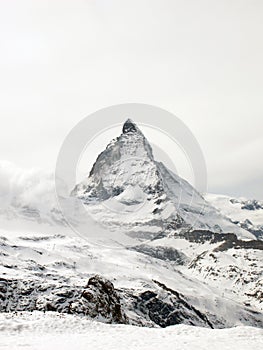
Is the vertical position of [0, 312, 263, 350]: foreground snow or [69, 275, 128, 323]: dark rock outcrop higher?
[0, 312, 263, 350]: foreground snow

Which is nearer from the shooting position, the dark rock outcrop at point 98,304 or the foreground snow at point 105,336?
the foreground snow at point 105,336

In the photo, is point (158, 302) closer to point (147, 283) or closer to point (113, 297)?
point (147, 283)

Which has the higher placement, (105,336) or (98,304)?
(105,336)

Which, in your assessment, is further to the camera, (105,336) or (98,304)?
(98,304)

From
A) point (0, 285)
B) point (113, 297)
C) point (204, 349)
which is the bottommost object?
point (0, 285)

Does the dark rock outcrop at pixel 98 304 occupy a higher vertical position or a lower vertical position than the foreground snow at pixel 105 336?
lower

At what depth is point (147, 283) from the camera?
193 m

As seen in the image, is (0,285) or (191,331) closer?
(191,331)

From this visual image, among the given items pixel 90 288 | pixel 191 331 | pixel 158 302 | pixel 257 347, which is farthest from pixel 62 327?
pixel 158 302

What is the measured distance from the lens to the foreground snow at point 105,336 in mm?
23359

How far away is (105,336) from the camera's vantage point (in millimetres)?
25516

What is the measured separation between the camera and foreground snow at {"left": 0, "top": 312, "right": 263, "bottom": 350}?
2336 centimetres

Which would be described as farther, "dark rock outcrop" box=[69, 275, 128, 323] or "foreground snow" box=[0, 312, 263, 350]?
"dark rock outcrop" box=[69, 275, 128, 323]

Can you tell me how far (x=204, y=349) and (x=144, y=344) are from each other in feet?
11.6
